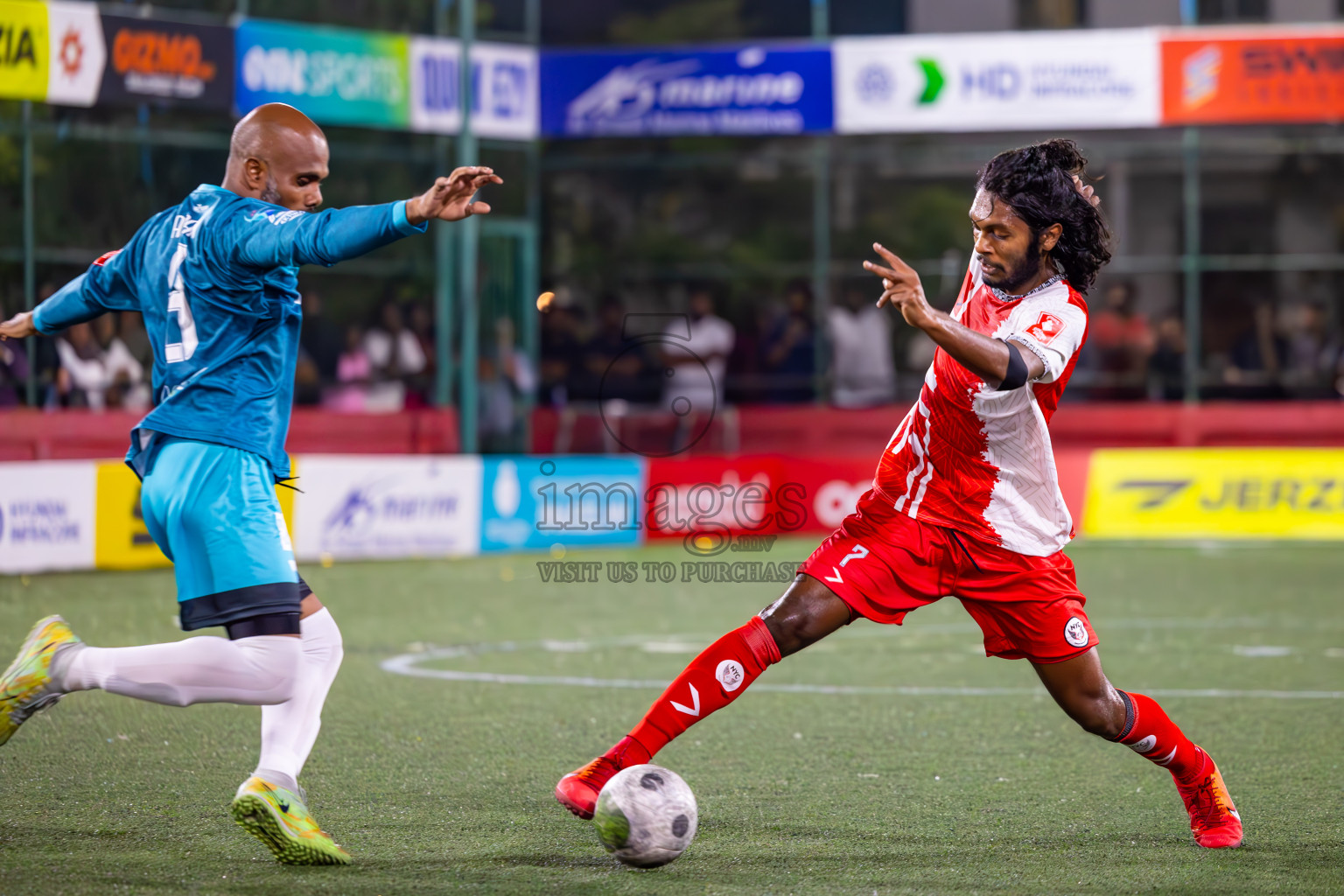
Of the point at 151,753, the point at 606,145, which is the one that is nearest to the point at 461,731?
the point at 151,753

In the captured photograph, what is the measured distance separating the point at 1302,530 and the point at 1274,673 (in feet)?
28.5

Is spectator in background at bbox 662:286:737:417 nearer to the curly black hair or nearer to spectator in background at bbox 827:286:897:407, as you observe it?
spectator in background at bbox 827:286:897:407

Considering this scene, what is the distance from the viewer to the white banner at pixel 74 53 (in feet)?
57.5

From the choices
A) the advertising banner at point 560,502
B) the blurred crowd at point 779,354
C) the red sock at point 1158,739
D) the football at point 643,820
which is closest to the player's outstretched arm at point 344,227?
the football at point 643,820

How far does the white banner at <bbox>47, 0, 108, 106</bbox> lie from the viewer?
17516 mm

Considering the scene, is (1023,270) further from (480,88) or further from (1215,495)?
(480,88)

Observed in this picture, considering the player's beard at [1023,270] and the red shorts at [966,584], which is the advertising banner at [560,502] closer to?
the red shorts at [966,584]

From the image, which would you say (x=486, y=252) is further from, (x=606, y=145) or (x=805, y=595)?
(x=805, y=595)

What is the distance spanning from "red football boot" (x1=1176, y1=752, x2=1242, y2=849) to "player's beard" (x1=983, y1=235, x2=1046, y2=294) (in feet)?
5.34

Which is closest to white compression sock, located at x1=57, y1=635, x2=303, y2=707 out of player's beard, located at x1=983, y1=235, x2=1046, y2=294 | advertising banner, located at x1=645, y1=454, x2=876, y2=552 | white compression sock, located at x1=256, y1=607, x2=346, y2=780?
white compression sock, located at x1=256, y1=607, x2=346, y2=780

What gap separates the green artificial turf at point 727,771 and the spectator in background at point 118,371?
5.86 meters

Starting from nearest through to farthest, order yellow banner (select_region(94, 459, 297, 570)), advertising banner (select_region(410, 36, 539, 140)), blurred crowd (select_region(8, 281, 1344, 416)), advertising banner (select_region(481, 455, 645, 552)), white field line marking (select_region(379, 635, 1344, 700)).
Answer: white field line marking (select_region(379, 635, 1344, 700)) → yellow banner (select_region(94, 459, 297, 570)) → advertising banner (select_region(481, 455, 645, 552)) → advertising banner (select_region(410, 36, 539, 140)) → blurred crowd (select_region(8, 281, 1344, 416))

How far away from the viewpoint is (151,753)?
645 cm

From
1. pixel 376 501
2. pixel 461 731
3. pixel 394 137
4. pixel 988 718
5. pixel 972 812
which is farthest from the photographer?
pixel 394 137
